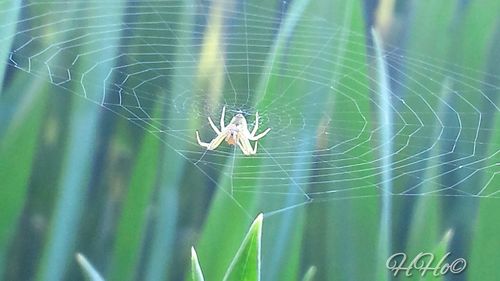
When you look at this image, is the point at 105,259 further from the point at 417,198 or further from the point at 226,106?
the point at 417,198

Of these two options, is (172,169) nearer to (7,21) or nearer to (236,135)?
(236,135)

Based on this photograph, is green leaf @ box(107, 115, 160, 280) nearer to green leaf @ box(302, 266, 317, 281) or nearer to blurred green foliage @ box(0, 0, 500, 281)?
blurred green foliage @ box(0, 0, 500, 281)

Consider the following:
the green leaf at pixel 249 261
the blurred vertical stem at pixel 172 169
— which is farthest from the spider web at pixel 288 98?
the green leaf at pixel 249 261

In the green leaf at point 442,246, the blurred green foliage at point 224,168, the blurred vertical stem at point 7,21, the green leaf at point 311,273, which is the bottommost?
the green leaf at point 311,273

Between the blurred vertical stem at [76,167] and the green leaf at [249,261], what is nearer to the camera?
the green leaf at [249,261]

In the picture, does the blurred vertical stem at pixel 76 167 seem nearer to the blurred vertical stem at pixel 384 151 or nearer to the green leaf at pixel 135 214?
the green leaf at pixel 135 214

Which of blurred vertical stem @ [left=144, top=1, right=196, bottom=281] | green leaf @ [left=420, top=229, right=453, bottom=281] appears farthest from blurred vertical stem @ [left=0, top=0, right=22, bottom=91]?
green leaf @ [left=420, top=229, right=453, bottom=281]
